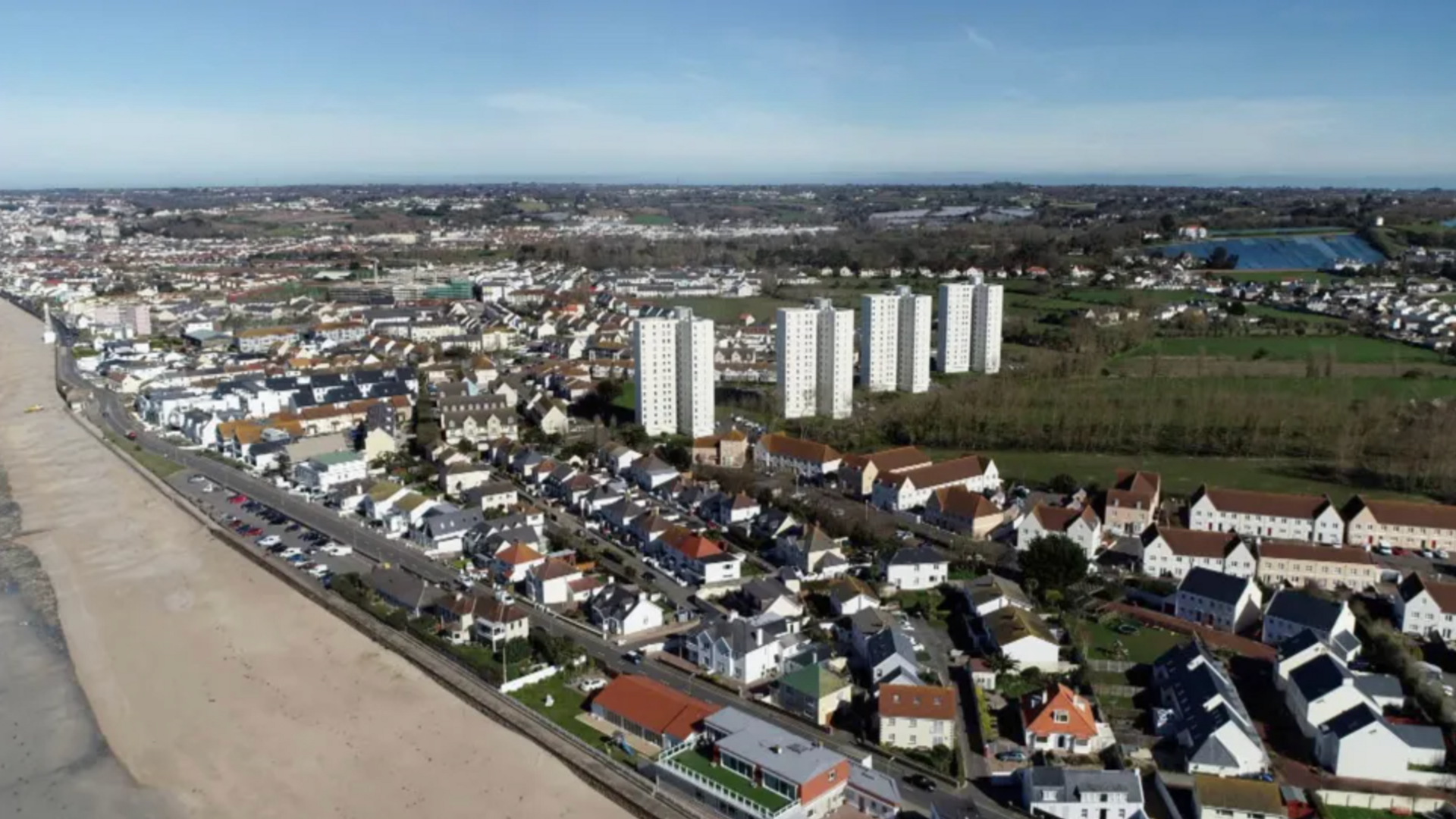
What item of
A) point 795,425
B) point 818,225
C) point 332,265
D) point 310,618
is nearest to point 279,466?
point 310,618

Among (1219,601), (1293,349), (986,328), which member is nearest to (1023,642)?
(1219,601)

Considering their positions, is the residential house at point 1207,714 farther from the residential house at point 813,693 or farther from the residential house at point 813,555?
the residential house at point 813,555

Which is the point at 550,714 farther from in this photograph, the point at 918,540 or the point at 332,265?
the point at 332,265

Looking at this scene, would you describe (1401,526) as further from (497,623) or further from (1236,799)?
(497,623)

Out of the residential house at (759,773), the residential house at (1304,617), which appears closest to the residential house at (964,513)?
the residential house at (1304,617)

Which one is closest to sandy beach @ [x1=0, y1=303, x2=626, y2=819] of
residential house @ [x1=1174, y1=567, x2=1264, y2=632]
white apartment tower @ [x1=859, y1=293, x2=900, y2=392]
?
residential house @ [x1=1174, y1=567, x2=1264, y2=632]
